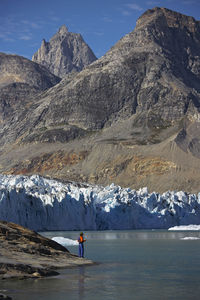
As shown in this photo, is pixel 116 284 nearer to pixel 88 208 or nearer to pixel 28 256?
pixel 28 256

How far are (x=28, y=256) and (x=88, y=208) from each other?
6708 centimetres

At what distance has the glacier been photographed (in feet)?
265

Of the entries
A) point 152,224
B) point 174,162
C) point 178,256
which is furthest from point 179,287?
point 174,162

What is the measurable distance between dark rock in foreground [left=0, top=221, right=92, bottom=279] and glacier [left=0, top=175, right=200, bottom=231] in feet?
152

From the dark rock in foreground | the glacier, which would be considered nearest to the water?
the dark rock in foreground

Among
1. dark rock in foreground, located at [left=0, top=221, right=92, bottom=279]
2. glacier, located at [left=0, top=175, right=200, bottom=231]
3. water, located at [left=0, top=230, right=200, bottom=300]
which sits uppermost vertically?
glacier, located at [left=0, top=175, right=200, bottom=231]

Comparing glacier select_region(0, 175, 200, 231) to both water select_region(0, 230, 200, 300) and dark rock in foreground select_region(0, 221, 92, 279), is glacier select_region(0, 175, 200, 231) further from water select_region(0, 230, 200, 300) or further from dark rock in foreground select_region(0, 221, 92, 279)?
water select_region(0, 230, 200, 300)

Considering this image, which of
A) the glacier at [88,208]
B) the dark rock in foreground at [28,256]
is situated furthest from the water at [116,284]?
the glacier at [88,208]

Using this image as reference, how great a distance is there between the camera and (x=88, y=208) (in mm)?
93062

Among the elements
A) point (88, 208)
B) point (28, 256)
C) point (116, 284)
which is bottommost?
point (116, 284)

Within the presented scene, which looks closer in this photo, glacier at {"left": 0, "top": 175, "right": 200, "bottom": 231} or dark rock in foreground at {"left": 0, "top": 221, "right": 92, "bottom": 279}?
dark rock in foreground at {"left": 0, "top": 221, "right": 92, "bottom": 279}

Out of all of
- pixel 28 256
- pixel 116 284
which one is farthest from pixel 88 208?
pixel 116 284

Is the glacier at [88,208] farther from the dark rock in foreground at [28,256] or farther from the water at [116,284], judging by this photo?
the water at [116,284]

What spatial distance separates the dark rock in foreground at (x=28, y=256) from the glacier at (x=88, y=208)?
4646cm
